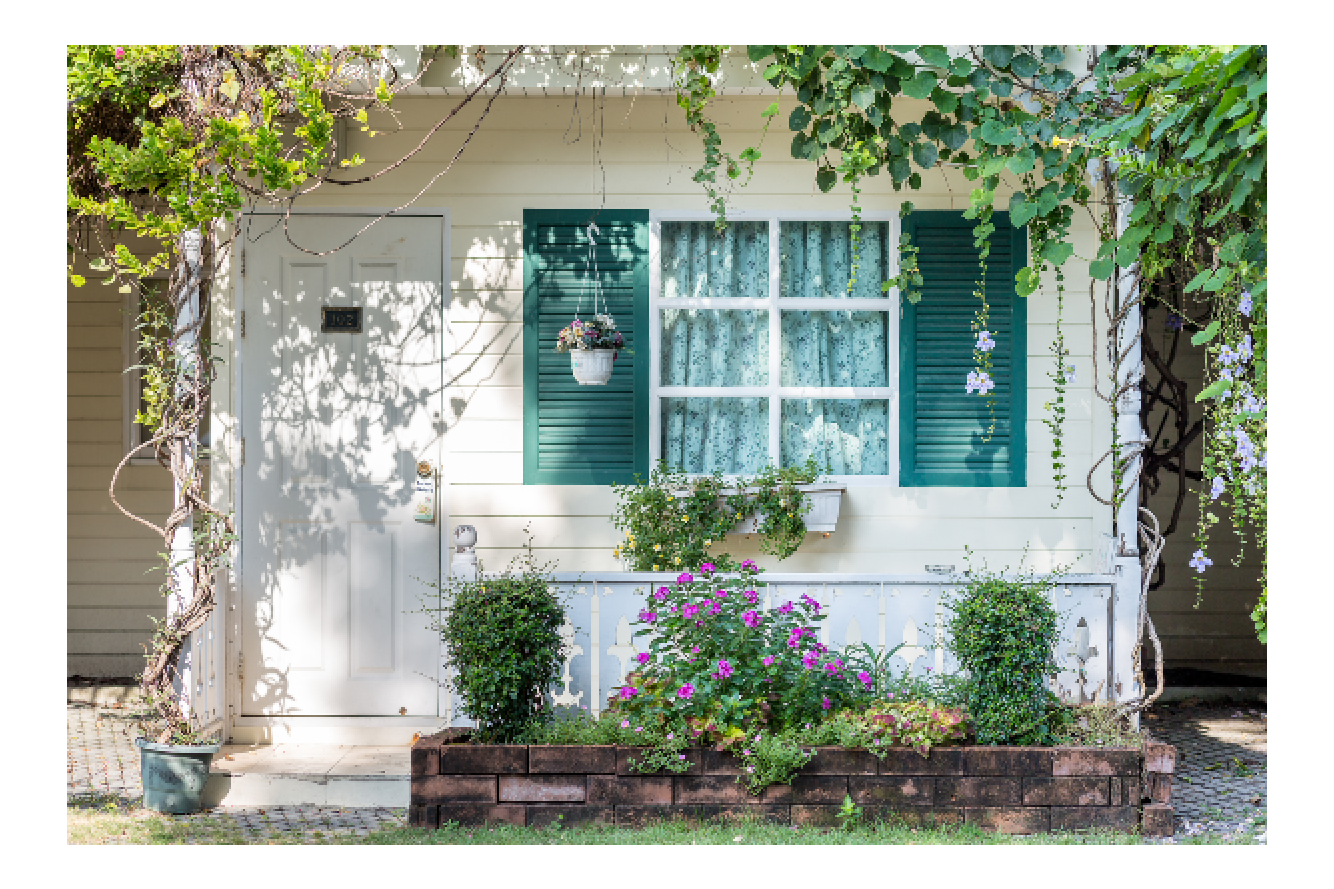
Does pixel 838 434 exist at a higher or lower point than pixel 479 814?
higher

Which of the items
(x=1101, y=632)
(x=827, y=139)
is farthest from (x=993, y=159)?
(x=1101, y=632)

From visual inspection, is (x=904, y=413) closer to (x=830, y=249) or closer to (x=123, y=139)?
(x=830, y=249)

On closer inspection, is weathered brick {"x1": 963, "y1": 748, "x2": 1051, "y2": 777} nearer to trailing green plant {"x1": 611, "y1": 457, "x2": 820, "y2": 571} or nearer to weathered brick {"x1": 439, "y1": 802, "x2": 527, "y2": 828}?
trailing green plant {"x1": 611, "y1": 457, "x2": 820, "y2": 571}

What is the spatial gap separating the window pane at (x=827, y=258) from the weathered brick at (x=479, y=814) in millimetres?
2737

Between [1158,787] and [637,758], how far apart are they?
189cm

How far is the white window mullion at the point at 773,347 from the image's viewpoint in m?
5.19

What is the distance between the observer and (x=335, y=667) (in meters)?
5.13

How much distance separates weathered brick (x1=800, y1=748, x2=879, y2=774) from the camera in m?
3.82

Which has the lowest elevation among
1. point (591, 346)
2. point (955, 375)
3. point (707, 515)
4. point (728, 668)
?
point (728, 668)

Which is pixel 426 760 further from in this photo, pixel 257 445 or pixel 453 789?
pixel 257 445

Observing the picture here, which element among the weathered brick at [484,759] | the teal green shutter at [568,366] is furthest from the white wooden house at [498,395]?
the weathered brick at [484,759]

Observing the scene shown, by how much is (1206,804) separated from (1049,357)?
208cm

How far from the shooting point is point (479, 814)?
12.6 ft

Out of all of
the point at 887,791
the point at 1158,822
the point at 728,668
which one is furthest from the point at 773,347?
the point at 1158,822
